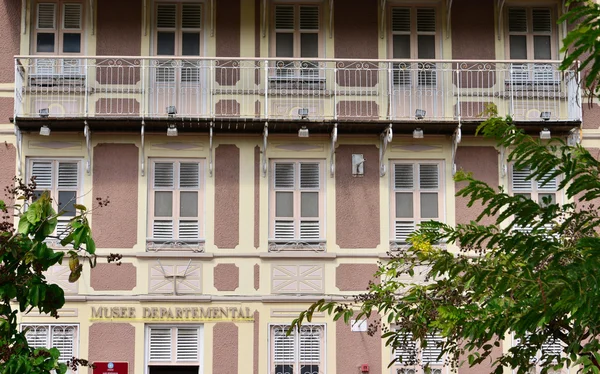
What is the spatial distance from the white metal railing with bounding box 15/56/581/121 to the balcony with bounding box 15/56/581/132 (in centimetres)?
2

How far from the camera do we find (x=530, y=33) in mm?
20406

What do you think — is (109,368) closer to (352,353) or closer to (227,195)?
(227,195)

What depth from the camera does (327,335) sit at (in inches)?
756

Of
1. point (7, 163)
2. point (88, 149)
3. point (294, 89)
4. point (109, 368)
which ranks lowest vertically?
point (109, 368)

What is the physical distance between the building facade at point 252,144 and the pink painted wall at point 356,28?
0.08 feet

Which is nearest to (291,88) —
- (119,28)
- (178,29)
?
(178,29)

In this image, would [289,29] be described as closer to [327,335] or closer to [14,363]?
[327,335]

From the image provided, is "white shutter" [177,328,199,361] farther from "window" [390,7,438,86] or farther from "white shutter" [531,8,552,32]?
"white shutter" [531,8,552,32]

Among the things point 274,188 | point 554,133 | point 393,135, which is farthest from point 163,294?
point 554,133

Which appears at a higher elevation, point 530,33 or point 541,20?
point 541,20

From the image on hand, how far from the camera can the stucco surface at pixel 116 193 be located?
63.4ft

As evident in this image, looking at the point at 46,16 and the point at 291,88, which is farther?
the point at 46,16

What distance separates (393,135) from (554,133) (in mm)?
2842

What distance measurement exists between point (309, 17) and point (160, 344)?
6366 mm
